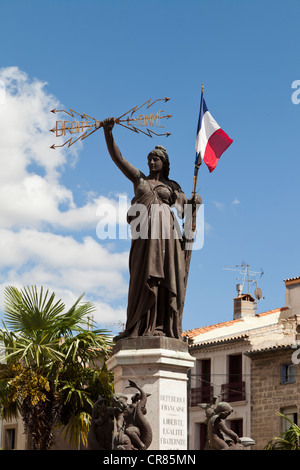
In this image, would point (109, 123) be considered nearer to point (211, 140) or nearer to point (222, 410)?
point (211, 140)

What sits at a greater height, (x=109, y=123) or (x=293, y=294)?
(x=293, y=294)

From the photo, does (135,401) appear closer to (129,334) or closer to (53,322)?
(129,334)

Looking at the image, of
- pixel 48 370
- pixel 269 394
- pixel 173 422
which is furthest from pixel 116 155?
pixel 269 394

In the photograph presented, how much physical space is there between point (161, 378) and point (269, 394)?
92.2ft

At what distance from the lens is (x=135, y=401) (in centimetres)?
1086

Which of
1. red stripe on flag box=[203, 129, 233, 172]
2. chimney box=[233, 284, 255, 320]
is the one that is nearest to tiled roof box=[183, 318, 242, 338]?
chimney box=[233, 284, 255, 320]

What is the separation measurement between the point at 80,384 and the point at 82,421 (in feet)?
2.78

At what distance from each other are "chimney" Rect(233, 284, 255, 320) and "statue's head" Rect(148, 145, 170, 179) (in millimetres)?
33801

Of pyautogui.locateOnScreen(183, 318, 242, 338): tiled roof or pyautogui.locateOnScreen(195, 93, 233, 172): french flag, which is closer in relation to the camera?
pyautogui.locateOnScreen(195, 93, 233, 172): french flag

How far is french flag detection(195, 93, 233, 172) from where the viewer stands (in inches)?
556

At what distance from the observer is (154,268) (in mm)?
11711

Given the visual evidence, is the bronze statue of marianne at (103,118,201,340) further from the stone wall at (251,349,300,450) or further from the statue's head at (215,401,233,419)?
the stone wall at (251,349,300,450)

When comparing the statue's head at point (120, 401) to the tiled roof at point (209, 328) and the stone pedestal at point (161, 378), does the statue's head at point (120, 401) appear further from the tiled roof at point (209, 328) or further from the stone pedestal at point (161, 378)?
the tiled roof at point (209, 328)
